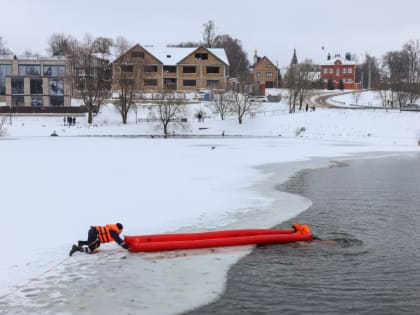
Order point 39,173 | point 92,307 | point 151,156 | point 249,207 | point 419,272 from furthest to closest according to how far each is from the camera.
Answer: point 151,156 < point 39,173 < point 249,207 < point 419,272 < point 92,307

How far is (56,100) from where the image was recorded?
3413 inches

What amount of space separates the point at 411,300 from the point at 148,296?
499 cm

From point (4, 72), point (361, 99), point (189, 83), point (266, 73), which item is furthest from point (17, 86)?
point (361, 99)

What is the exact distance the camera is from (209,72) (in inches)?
3888

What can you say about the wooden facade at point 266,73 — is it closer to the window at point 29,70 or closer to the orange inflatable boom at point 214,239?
the window at point 29,70

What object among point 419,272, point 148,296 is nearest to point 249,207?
point 419,272

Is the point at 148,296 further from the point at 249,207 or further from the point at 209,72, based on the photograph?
the point at 209,72

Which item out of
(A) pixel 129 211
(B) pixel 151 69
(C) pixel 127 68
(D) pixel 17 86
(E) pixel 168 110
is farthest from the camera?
(B) pixel 151 69

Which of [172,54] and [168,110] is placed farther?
[172,54]

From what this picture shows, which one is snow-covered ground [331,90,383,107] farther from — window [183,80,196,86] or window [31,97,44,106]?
window [31,97,44,106]

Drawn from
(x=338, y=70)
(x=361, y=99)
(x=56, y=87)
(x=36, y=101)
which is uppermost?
(x=338, y=70)

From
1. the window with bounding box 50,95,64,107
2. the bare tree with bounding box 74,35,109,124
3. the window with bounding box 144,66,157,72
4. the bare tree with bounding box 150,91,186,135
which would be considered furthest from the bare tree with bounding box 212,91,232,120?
the window with bounding box 50,95,64,107

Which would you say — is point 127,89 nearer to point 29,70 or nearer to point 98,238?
point 29,70

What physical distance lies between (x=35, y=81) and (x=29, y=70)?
3107 mm
